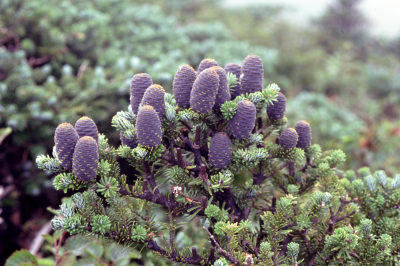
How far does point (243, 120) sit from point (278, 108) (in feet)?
0.60

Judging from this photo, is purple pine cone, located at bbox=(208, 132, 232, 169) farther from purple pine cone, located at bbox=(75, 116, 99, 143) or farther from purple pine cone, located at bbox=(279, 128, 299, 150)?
purple pine cone, located at bbox=(75, 116, 99, 143)

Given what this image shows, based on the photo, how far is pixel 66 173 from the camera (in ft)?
2.44

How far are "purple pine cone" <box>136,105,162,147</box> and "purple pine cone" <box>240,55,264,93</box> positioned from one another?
0.31 meters

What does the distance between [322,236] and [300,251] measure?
8cm

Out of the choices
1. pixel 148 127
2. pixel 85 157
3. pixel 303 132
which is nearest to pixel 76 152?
pixel 85 157

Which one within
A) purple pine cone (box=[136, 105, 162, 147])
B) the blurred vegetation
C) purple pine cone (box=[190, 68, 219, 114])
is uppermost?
purple pine cone (box=[190, 68, 219, 114])

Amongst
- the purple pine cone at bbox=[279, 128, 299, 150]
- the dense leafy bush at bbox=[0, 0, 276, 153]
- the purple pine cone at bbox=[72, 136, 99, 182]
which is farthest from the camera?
the dense leafy bush at bbox=[0, 0, 276, 153]

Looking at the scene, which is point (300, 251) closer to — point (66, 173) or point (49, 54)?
point (66, 173)

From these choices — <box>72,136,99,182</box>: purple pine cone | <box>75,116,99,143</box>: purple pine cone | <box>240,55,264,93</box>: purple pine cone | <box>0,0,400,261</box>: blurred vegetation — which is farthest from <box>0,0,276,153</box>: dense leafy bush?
<box>240,55,264,93</box>: purple pine cone

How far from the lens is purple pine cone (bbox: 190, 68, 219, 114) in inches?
28.5

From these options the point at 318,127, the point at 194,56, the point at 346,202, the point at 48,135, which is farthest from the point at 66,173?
the point at 318,127

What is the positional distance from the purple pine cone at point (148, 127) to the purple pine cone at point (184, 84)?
0.15 m

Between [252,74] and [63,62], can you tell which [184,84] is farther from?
[63,62]

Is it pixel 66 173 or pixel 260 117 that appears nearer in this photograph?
pixel 66 173
